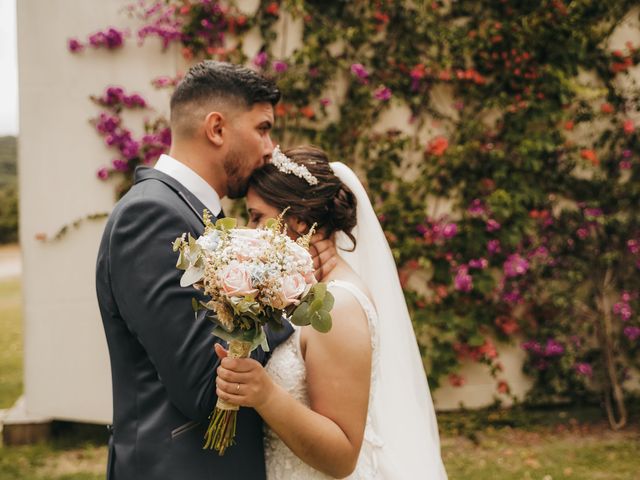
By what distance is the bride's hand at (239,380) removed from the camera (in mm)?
1662

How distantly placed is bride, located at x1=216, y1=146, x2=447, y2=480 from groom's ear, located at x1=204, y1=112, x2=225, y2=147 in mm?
223

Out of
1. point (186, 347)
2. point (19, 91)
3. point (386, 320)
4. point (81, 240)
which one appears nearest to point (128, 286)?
point (186, 347)

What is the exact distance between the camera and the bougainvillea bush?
5531 millimetres

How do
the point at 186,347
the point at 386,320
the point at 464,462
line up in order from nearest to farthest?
the point at 186,347 < the point at 386,320 < the point at 464,462

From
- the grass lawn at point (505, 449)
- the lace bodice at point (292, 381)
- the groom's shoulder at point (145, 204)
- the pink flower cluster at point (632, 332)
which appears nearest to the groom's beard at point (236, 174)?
the groom's shoulder at point (145, 204)

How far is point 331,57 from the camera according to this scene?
18.2ft

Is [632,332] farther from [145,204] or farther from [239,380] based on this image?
[145,204]

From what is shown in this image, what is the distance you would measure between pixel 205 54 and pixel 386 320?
11.2 feet

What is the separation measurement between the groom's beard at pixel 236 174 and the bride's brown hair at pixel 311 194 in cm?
4

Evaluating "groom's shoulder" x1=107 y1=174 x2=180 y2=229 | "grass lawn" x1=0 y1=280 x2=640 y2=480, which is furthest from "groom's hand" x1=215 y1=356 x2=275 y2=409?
"grass lawn" x1=0 y1=280 x2=640 y2=480

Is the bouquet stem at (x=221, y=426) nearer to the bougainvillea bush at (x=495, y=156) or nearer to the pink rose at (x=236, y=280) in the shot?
the pink rose at (x=236, y=280)

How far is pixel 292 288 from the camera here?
5.15ft

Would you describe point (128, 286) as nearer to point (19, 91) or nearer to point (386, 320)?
point (386, 320)

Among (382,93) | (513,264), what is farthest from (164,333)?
(513,264)
